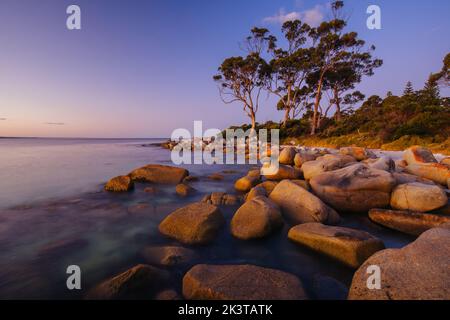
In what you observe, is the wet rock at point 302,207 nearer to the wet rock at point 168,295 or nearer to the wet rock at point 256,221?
the wet rock at point 256,221

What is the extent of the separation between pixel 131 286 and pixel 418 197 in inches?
196

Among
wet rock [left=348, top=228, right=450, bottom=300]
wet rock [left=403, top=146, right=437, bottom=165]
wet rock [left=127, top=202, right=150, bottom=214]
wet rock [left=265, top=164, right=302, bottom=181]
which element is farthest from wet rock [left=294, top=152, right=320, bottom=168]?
wet rock [left=348, top=228, right=450, bottom=300]

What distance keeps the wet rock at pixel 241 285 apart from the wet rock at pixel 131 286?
42 cm

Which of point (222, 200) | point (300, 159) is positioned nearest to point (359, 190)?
point (222, 200)

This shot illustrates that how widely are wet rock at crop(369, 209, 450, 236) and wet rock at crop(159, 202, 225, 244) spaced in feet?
9.89

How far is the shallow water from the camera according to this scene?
8.30 feet

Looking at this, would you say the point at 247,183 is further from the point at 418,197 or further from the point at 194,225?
the point at 418,197

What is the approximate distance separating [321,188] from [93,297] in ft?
14.3

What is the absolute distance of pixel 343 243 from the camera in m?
2.66

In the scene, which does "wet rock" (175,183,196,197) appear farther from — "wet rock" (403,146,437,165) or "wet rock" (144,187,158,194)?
"wet rock" (403,146,437,165)

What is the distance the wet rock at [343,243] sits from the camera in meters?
2.60

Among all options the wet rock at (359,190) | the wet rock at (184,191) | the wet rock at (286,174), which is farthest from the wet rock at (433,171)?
the wet rock at (184,191)
